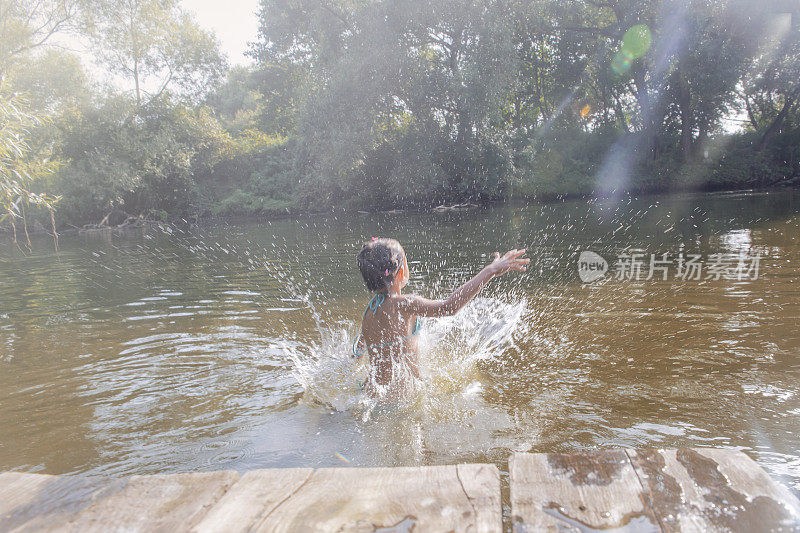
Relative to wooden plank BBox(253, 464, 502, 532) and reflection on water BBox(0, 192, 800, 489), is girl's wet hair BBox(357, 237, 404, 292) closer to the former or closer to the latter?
reflection on water BBox(0, 192, 800, 489)

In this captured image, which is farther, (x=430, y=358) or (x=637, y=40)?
(x=637, y=40)

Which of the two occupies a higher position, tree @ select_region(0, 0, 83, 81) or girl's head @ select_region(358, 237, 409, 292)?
tree @ select_region(0, 0, 83, 81)

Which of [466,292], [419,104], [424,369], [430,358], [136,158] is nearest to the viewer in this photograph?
[466,292]

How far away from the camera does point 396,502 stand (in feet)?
5.89

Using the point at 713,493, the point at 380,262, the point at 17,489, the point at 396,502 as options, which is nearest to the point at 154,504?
the point at 17,489

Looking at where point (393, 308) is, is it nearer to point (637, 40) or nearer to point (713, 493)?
point (713, 493)

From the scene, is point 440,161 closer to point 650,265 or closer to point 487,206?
point 487,206

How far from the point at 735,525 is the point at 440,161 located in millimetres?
25387

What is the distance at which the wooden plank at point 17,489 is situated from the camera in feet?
6.47

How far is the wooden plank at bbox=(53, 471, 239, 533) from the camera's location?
1797mm

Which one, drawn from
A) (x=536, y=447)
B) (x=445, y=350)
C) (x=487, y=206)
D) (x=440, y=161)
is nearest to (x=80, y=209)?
(x=440, y=161)

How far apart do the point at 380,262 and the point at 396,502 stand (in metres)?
2.17

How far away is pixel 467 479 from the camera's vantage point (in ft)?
6.12

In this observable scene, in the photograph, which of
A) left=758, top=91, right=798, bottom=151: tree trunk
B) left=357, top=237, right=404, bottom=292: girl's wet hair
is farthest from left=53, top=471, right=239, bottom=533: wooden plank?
left=758, top=91, right=798, bottom=151: tree trunk
